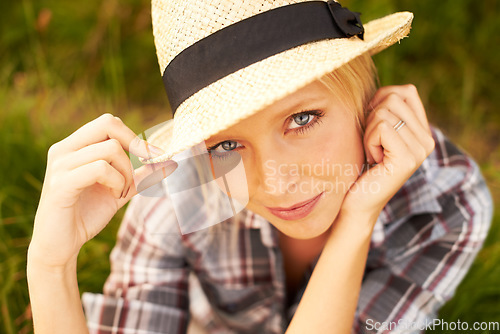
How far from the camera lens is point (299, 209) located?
1.31m

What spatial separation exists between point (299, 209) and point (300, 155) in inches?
7.9

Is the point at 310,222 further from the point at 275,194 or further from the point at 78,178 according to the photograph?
the point at 78,178

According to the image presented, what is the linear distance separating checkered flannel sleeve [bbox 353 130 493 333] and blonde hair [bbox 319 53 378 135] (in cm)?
42

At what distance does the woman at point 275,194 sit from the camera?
108 cm

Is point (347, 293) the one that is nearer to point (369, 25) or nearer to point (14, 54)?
point (369, 25)

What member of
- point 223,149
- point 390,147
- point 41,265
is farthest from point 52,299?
point 390,147

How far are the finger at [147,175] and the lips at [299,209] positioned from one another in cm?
36

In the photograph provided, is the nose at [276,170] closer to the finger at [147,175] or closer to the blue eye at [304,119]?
the blue eye at [304,119]

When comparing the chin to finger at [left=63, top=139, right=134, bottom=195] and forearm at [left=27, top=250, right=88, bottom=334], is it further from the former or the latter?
forearm at [left=27, top=250, right=88, bottom=334]

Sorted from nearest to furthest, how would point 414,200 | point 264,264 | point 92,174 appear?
point 92,174
point 414,200
point 264,264

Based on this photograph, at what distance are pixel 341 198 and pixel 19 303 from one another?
157 centimetres

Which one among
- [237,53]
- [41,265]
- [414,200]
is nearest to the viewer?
[237,53]

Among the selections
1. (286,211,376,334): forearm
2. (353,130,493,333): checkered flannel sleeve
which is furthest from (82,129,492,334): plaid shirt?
(286,211,376,334): forearm

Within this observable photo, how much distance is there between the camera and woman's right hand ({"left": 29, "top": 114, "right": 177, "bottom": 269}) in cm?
119
